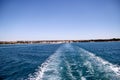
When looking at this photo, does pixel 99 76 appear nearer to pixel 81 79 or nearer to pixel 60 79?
pixel 81 79

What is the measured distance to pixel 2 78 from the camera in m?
14.6

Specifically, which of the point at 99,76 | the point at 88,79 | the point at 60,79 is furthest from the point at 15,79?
the point at 99,76

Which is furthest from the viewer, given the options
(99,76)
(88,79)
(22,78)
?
(22,78)

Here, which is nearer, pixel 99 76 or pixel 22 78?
pixel 99 76

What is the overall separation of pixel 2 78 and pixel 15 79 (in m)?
1.46

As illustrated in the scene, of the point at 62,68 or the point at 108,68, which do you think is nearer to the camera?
the point at 108,68

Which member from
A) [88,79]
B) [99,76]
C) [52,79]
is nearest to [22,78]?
[52,79]

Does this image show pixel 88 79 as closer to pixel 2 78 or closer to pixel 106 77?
pixel 106 77

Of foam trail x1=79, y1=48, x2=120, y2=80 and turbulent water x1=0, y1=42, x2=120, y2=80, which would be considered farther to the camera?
turbulent water x1=0, y1=42, x2=120, y2=80

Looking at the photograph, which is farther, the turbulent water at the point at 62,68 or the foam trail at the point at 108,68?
the turbulent water at the point at 62,68

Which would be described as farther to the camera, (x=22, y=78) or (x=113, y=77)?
(x=22, y=78)

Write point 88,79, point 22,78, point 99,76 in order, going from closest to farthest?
1. point 88,79
2. point 99,76
3. point 22,78

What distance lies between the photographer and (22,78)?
14242 millimetres

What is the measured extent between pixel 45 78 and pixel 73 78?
2420 mm
